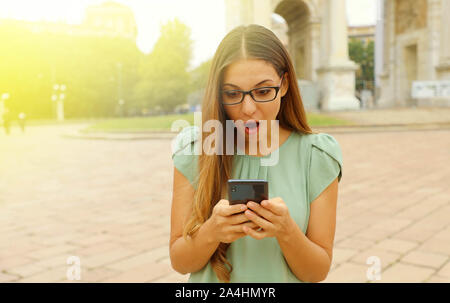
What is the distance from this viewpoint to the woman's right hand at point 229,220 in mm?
1134

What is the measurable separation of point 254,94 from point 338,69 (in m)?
22.5

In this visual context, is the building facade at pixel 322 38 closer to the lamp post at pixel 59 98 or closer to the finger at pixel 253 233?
the finger at pixel 253 233

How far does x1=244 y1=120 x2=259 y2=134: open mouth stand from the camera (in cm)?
130

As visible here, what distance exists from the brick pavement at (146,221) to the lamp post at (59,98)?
36.9 meters

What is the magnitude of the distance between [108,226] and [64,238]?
511 millimetres

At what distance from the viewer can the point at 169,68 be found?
40.3 metres

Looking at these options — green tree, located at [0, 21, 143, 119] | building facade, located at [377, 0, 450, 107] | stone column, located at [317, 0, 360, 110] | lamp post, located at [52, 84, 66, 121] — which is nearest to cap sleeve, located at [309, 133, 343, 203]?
stone column, located at [317, 0, 360, 110]

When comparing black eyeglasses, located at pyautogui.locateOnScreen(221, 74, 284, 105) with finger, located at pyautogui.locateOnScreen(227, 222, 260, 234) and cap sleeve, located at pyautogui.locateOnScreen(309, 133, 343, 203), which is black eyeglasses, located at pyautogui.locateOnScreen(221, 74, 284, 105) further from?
finger, located at pyautogui.locateOnScreen(227, 222, 260, 234)

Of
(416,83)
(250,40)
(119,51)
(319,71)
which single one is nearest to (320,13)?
(319,71)

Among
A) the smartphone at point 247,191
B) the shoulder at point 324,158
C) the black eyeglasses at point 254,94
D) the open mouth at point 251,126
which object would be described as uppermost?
the black eyeglasses at point 254,94

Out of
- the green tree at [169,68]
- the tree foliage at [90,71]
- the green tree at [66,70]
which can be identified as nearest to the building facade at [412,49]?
the green tree at [169,68]

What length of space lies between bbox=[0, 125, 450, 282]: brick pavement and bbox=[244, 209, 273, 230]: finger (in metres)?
2.08

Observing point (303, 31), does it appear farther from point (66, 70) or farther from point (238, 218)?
point (66, 70)

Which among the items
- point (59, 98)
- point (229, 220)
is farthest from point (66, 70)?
point (229, 220)
